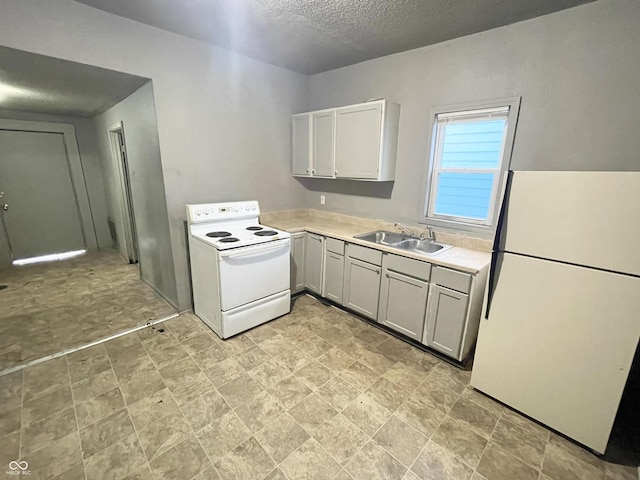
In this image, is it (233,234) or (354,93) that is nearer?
(233,234)

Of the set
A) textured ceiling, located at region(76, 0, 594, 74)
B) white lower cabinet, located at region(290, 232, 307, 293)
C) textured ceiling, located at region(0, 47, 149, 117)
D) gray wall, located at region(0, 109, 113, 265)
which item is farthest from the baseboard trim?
gray wall, located at region(0, 109, 113, 265)

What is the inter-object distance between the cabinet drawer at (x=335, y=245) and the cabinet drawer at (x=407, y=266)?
0.52 meters

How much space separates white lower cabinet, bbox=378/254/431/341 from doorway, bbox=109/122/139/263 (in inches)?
132

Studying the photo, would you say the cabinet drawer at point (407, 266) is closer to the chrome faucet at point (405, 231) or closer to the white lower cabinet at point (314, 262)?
the chrome faucet at point (405, 231)

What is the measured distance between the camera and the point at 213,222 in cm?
291

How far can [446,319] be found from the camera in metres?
2.23

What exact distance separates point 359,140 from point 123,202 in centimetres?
365

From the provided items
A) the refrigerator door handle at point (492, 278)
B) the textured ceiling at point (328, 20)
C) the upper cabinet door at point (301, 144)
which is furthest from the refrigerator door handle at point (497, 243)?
the upper cabinet door at point (301, 144)

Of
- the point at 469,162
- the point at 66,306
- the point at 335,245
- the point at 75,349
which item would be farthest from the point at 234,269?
the point at 469,162

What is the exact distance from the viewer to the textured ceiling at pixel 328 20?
6.44ft

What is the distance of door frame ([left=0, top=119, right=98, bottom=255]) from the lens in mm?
4168

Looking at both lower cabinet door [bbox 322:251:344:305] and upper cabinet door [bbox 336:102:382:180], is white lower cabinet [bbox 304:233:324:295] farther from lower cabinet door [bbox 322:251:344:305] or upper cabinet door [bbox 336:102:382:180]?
upper cabinet door [bbox 336:102:382:180]

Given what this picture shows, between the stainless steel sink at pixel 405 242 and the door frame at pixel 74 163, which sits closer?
the stainless steel sink at pixel 405 242

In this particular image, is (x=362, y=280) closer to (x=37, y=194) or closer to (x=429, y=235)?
(x=429, y=235)
